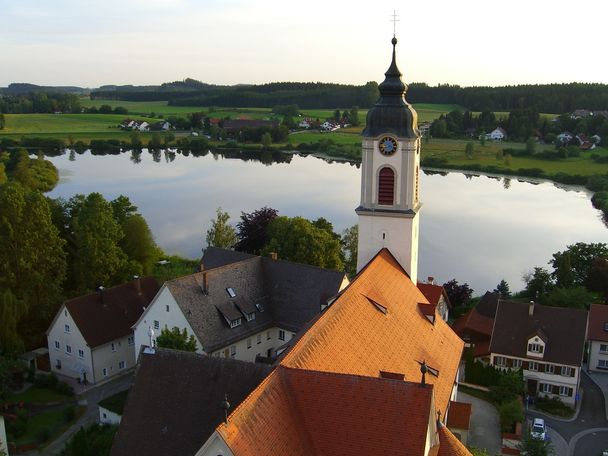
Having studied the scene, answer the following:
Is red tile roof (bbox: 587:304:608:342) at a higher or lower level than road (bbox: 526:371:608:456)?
higher

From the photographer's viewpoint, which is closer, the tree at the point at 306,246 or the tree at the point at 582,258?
the tree at the point at 306,246

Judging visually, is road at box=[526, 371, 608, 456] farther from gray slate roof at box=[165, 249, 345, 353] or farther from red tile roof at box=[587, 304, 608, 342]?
gray slate roof at box=[165, 249, 345, 353]

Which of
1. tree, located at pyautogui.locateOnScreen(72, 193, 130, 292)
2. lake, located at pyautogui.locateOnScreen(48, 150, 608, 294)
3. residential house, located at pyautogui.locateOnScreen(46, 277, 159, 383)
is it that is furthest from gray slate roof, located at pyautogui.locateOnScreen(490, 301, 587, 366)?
tree, located at pyautogui.locateOnScreen(72, 193, 130, 292)

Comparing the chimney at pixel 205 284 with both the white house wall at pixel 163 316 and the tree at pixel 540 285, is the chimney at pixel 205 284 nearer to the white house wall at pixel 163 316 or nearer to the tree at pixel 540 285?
the white house wall at pixel 163 316

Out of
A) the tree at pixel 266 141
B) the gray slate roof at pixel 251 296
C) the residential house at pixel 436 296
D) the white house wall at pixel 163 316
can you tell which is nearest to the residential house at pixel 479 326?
the residential house at pixel 436 296

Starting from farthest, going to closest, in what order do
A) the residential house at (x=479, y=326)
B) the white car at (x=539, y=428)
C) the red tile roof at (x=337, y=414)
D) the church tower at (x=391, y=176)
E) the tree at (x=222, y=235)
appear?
1. the tree at (x=222, y=235)
2. the residential house at (x=479, y=326)
3. the church tower at (x=391, y=176)
4. the white car at (x=539, y=428)
5. the red tile roof at (x=337, y=414)

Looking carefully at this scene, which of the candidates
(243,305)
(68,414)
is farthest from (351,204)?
(68,414)
